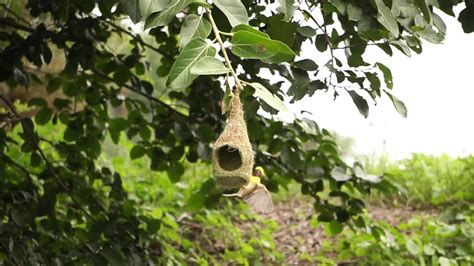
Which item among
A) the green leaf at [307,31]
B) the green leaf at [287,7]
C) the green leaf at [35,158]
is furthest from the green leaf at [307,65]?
the green leaf at [35,158]

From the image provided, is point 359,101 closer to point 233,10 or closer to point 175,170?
point 233,10

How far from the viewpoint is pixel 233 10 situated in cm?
130

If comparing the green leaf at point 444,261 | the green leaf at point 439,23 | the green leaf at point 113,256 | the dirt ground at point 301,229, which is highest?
the green leaf at point 439,23

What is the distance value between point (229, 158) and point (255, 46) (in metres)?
0.22

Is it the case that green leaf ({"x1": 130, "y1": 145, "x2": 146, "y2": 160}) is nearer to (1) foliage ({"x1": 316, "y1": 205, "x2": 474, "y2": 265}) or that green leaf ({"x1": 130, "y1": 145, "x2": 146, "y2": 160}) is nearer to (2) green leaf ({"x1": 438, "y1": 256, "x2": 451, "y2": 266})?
(1) foliage ({"x1": 316, "y1": 205, "x2": 474, "y2": 265})

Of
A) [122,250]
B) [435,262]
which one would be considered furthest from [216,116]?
[435,262]

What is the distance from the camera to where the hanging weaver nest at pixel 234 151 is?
4.16 ft

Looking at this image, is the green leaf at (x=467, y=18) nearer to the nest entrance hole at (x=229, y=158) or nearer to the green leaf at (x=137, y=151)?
the nest entrance hole at (x=229, y=158)

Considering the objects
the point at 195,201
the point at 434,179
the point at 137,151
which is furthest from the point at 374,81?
the point at 434,179

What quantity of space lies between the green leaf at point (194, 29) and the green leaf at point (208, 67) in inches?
4.6

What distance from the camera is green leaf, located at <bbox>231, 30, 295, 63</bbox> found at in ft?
4.00

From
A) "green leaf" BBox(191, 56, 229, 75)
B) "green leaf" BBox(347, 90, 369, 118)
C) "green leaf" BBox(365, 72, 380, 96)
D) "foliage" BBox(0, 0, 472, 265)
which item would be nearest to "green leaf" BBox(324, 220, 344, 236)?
"foliage" BBox(0, 0, 472, 265)

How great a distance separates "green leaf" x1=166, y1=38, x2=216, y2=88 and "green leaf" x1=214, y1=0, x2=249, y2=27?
0.09 meters

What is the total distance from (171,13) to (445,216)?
3.82 metres
